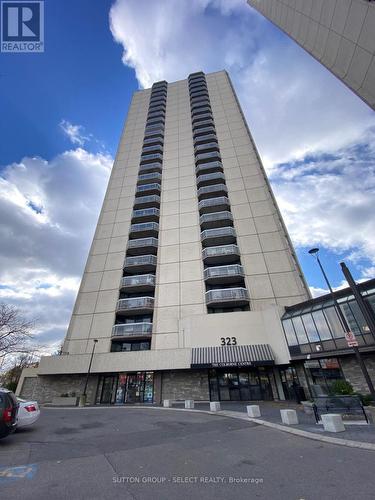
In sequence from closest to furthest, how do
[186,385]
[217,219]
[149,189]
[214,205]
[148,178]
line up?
[186,385], [217,219], [214,205], [149,189], [148,178]

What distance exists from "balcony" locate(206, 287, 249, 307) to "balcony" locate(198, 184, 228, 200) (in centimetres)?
1416

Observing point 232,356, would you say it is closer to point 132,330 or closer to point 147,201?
point 132,330

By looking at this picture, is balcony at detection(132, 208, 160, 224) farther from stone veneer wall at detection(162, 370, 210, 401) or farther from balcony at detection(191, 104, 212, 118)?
balcony at detection(191, 104, 212, 118)

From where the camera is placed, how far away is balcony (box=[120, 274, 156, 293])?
82.6ft

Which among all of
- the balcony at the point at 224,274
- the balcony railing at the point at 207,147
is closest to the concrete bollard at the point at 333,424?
the balcony at the point at 224,274

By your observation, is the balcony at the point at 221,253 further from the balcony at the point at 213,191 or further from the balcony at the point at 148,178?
the balcony at the point at 148,178

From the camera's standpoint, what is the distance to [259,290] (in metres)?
23.1

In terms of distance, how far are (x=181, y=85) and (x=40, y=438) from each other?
62271mm

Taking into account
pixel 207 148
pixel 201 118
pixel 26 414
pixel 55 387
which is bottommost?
pixel 26 414

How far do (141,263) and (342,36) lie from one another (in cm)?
2351

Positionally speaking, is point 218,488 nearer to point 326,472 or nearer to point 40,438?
point 326,472

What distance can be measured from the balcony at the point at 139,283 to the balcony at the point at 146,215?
344 inches

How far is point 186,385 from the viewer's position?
2036cm

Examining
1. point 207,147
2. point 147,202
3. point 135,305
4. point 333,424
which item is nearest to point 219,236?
point 147,202
